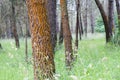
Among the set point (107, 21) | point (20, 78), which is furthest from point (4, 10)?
point (20, 78)

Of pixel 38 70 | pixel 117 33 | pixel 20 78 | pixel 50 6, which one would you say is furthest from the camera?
pixel 117 33

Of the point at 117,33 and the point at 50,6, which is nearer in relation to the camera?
the point at 50,6

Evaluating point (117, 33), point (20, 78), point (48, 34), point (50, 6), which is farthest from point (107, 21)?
point (48, 34)

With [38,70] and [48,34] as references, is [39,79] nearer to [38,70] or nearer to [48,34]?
[38,70]

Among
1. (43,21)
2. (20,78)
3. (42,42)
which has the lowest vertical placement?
(20,78)

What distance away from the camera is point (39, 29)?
679 cm

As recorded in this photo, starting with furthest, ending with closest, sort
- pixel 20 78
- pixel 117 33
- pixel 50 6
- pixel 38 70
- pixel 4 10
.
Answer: pixel 4 10
pixel 117 33
pixel 50 6
pixel 20 78
pixel 38 70

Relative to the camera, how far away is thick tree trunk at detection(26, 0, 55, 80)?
6699mm

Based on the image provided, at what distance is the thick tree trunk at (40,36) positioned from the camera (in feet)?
22.0

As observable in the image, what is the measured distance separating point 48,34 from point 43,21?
0.95 ft

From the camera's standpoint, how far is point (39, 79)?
651 centimetres

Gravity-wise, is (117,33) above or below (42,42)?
below

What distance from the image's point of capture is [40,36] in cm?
678

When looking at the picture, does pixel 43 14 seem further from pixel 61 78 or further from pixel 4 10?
pixel 4 10
